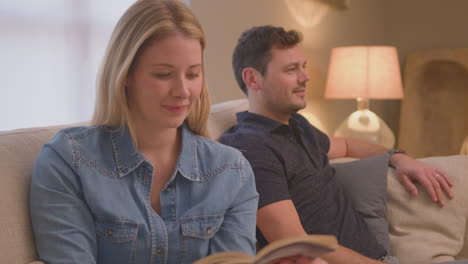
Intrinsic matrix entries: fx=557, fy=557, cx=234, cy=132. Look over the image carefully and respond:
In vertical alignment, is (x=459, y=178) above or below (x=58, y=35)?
below

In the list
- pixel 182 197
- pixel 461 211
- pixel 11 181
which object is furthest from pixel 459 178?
Result: pixel 11 181

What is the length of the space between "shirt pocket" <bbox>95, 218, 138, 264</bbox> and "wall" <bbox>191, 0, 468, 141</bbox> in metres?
1.46

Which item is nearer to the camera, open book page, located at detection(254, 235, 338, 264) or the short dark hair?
open book page, located at detection(254, 235, 338, 264)

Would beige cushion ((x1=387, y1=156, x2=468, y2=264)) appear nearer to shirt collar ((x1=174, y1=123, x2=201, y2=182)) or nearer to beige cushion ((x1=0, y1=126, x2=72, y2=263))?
shirt collar ((x1=174, y1=123, x2=201, y2=182))

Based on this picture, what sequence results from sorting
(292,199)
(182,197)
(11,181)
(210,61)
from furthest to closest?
(210,61) → (292,199) → (182,197) → (11,181)

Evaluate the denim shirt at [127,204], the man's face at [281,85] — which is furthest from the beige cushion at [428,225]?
the denim shirt at [127,204]

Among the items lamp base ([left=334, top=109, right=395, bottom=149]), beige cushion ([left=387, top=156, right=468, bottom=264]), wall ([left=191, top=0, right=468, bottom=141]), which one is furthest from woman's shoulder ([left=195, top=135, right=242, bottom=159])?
lamp base ([left=334, top=109, right=395, bottom=149])

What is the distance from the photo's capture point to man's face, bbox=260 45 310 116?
1.97 metres

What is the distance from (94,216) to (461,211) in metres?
1.33

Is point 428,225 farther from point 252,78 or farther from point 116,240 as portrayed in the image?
point 116,240

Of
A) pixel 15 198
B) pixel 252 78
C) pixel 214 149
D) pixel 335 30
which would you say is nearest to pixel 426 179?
pixel 252 78

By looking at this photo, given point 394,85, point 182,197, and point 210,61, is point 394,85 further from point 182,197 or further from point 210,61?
point 182,197

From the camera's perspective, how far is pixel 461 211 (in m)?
1.93

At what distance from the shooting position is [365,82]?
131 inches
